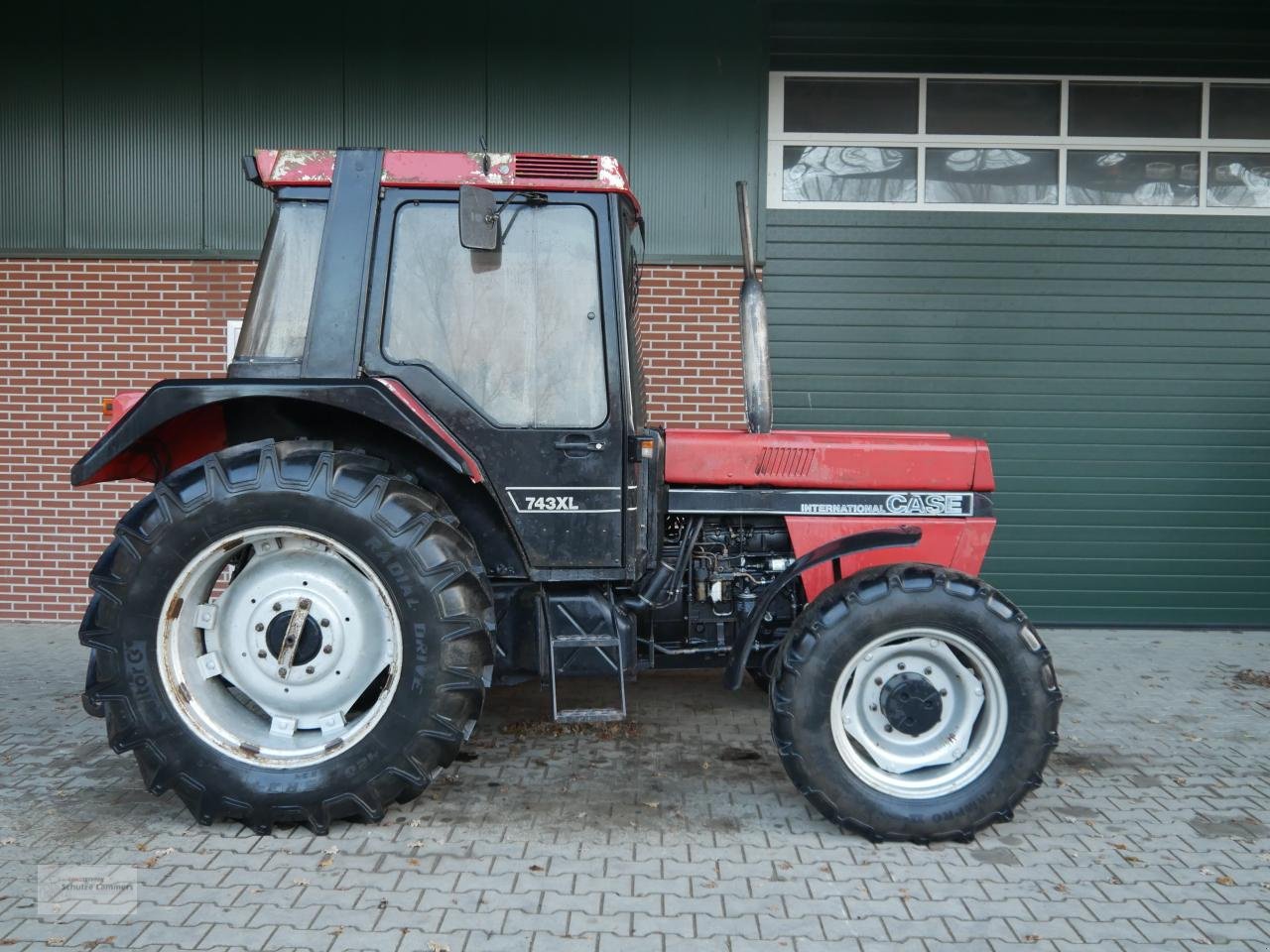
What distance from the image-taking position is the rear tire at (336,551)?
11.5 feet

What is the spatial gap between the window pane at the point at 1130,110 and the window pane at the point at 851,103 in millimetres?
1230

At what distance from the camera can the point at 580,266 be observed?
3.83 m

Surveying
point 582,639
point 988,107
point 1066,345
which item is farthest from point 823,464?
point 988,107

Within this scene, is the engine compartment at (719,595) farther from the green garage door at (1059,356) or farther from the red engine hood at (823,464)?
the green garage door at (1059,356)

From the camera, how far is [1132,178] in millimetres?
7371

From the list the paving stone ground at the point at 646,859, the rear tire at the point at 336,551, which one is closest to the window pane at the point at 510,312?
the rear tire at the point at 336,551

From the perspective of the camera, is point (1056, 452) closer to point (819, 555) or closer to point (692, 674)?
point (692, 674)

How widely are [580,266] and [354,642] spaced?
65.9 inches

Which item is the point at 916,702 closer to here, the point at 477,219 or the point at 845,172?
the point at 477,219

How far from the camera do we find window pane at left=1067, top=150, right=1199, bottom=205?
7.35 m

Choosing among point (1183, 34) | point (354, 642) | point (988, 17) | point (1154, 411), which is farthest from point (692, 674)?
point (1183, 34)

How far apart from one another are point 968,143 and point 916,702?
202 inches
